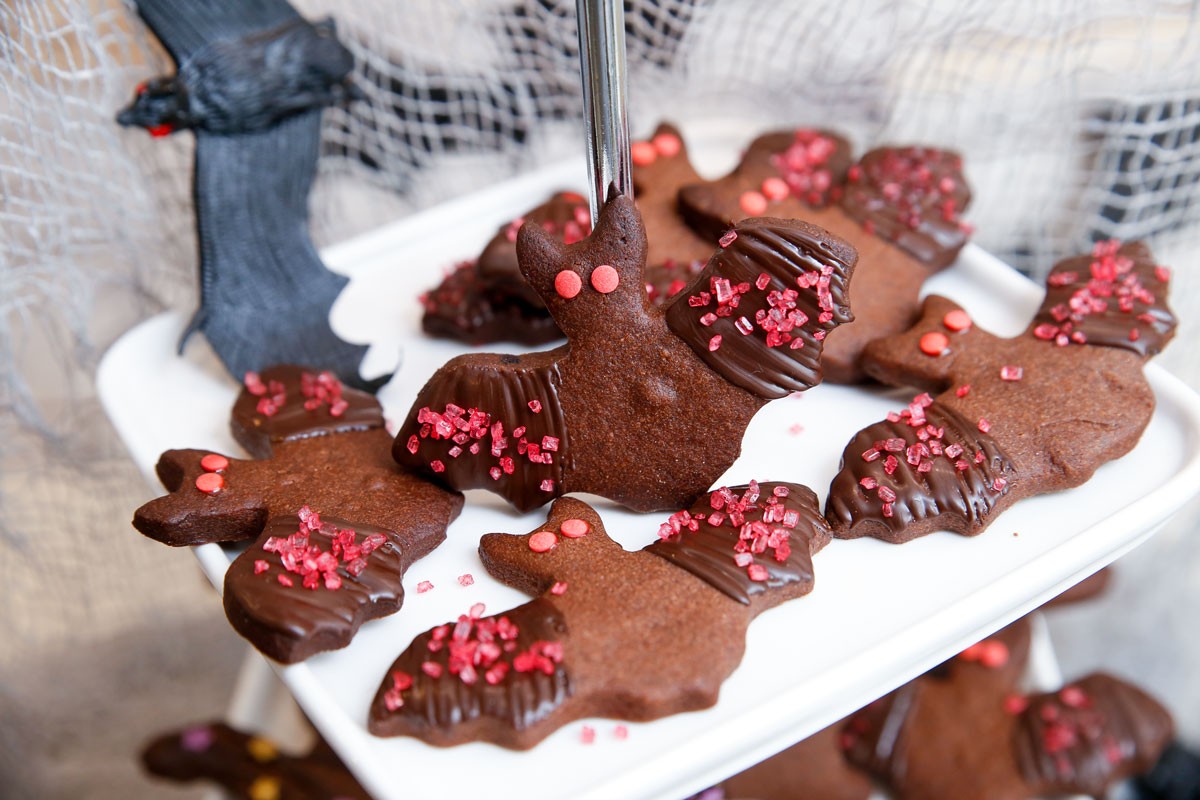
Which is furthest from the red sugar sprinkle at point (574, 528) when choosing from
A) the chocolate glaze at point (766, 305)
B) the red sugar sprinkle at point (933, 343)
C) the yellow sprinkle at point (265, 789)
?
the yellow sprinkle at point (265, 789)

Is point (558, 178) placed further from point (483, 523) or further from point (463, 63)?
point (483, 523)

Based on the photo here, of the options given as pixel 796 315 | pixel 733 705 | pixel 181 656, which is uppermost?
pixel 796 315

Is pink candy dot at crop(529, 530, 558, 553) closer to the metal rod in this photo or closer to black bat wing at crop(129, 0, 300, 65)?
the metal rod

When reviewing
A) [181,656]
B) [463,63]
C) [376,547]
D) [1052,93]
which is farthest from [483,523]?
[181,656]

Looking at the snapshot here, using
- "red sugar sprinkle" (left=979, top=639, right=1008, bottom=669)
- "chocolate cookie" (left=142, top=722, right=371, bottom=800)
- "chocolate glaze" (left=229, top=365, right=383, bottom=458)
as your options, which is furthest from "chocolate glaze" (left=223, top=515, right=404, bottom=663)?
"red sugar sprinkle" (left=979, top=639, right=1008, bottom=669)

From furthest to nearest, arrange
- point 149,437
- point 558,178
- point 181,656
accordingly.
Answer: point 181,656
point 558,178
point 149,437

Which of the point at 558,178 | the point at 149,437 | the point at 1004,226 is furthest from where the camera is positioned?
the point at 1004,226

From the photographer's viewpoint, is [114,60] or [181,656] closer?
[114,60]

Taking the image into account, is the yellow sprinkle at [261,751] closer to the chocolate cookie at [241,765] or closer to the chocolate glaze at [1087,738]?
the chocolate cookie at [241,765]
